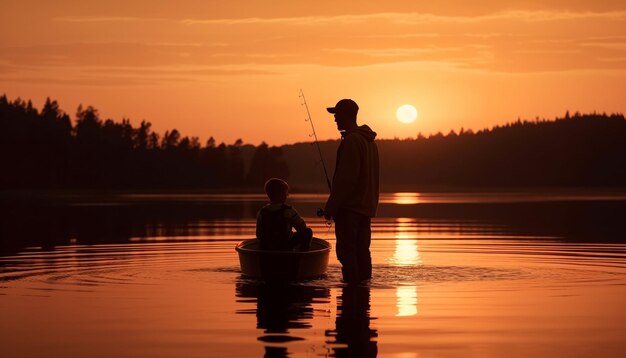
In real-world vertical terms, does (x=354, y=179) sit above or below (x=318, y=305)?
above

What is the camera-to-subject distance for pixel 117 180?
17650 cm

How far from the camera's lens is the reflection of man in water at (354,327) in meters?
9.82

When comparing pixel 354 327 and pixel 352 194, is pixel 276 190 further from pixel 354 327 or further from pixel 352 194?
pixel 354 327

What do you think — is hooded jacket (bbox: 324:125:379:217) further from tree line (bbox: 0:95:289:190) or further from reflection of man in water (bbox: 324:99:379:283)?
tree line (bbox: 0:95:289:190)

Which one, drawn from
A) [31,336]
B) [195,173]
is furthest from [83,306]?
[195,173]

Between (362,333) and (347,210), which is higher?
(347,210)

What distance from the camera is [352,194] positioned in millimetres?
15492

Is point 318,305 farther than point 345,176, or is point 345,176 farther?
point 345,176

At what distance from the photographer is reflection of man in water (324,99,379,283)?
15422mm

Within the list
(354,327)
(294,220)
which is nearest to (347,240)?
(294,220)

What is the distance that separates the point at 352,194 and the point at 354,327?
435cm

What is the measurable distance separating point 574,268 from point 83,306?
9.13 meters

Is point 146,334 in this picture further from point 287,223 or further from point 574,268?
point 574,268

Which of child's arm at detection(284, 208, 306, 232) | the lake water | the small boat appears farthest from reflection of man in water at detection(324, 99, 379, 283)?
child's arm at detection(284, 208, 306, 232)
